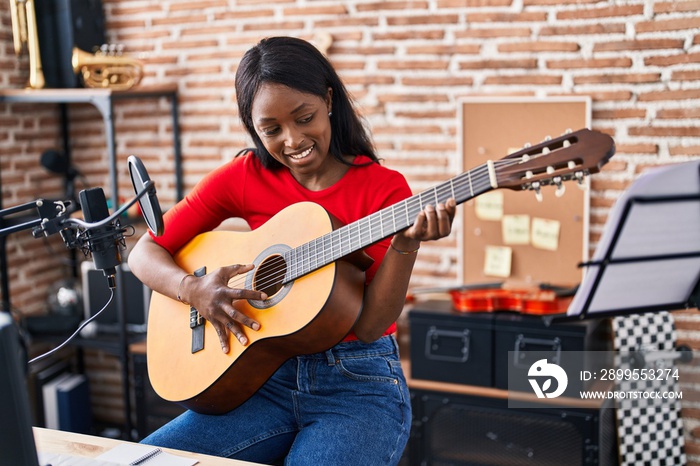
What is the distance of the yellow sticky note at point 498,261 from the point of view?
315 cm

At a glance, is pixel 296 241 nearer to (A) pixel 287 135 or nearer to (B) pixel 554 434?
(A) pixel 287 135

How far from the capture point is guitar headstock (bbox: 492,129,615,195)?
4.76 ft

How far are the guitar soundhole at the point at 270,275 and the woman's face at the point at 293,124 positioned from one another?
23 centimetres

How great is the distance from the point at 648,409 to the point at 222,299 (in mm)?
1818

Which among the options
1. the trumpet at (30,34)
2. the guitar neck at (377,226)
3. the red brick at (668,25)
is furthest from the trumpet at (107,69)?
the red brick at (668,25)

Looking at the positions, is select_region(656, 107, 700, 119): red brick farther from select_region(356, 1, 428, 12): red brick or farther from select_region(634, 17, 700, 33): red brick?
select_region(356, 1, 428, 12): red brick

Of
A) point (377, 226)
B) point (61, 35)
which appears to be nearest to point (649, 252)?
point (377, 226)

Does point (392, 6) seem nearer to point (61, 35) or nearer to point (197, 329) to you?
point (61, 35)

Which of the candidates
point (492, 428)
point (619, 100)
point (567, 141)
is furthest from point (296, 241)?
point (619, 100)

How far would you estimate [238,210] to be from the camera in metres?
2.08

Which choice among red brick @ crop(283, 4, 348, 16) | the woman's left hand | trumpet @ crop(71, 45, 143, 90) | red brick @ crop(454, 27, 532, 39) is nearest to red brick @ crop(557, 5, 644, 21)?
→ red brick @ crop(454, 27, 532, 39)

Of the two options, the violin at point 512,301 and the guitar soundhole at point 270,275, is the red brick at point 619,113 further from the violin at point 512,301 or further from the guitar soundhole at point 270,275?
the guitar soundhole at point 270,275

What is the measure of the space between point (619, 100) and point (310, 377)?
1.79 meters

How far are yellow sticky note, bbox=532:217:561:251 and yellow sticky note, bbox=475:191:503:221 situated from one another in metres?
0.14
